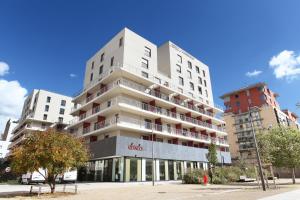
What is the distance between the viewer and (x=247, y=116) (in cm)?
7319

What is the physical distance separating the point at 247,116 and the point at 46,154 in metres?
69.4

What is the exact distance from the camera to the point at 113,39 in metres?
39.3

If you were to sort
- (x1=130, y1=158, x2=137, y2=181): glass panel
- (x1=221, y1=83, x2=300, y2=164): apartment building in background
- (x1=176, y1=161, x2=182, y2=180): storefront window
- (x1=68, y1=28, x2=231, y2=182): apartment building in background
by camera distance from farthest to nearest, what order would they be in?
(x1=221, y1=83, x2=300, y2=164): apartment building in background, (x1=176, y1=161, x2=182, y2=180): storefront window, (x1=68, y1=28, x2=231, y2=182): apartment building in background, (x1=130, y1=158, x2=137, y2=181): glass panel

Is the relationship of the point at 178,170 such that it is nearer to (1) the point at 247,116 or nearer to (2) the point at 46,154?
(2) the point at 46,154

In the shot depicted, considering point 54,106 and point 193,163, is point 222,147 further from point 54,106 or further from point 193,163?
point 54,106

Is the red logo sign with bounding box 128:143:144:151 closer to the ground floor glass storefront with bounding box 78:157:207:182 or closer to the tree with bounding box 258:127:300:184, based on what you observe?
the ground floor glass storefront with bounding box 78:157:207:182

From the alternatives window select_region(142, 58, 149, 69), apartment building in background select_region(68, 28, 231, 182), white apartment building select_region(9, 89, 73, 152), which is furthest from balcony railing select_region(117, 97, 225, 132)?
white apartment building select_region(9, 89, 73, 152)

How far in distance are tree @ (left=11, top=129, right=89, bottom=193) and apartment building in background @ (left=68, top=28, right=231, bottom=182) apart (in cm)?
1127

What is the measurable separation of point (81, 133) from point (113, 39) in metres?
16.9

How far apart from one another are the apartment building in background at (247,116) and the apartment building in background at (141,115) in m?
28.4

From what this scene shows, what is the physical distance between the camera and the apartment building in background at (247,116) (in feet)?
228

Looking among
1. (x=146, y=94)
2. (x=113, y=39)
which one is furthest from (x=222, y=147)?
(x=113, y=39)

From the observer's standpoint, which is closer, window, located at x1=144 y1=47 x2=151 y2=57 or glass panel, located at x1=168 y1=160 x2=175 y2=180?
glass panel, located at x1=168 y1=160 x2=175 y2=180

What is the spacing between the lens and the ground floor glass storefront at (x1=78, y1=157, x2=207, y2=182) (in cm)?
2884
